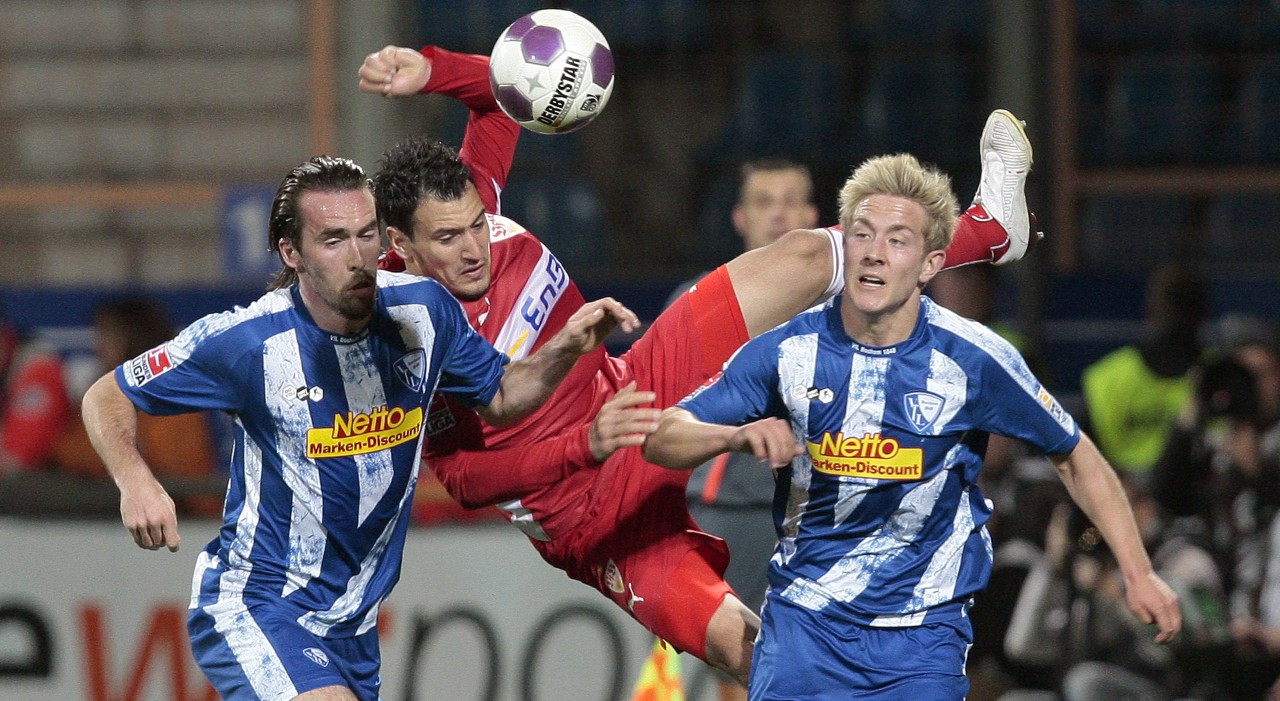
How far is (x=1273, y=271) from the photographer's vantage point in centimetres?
805

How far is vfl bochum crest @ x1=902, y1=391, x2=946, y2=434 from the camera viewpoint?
3.52 meters

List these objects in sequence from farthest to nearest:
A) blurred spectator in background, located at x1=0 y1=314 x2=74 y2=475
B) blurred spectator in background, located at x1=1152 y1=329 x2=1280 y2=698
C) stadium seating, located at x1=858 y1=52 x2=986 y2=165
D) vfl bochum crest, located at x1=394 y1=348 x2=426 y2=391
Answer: stadium seating, located at x1=858 y1=52 x2=986 y2=165 → blurred spectator in background, located at x1=0 y1=314 x2=74 y2=475 → blurred spectator in background, located at x1=1152 y1=329 x2=1280 y2=698 → vfl bochum crest, located at x1=394 y1=348 x2=426 y2=391

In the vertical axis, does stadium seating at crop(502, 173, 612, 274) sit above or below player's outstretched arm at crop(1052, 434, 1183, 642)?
above

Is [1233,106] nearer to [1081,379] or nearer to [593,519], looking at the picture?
[1081,379]

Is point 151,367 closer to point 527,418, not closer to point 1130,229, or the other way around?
point 527,418

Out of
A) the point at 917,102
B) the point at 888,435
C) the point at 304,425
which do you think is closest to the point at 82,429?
the point at 304,425

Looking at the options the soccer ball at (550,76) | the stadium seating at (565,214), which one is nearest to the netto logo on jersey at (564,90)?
the soccer ball at (550,76)

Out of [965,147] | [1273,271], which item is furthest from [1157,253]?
[965,147]

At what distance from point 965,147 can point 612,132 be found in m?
1.82

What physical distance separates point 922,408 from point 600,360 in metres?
1.14

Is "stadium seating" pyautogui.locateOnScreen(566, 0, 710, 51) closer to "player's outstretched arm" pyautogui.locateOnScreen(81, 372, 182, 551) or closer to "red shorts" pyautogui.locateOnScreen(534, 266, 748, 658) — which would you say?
"red shorts" pyautogui.locateOnScreen(534, 266, 748, 658)

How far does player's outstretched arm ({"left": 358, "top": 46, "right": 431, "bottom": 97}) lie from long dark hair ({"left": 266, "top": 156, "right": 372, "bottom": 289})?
699mm

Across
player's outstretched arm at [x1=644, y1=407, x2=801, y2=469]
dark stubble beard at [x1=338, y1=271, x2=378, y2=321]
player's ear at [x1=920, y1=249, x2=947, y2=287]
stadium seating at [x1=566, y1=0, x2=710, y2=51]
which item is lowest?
player's outstretched arm at [x1=644, y1=407, x2=801, y2=469]

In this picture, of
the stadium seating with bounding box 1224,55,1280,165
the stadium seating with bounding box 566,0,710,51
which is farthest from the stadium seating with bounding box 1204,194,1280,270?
the stadium seating with bounding box 566,0,710,51
